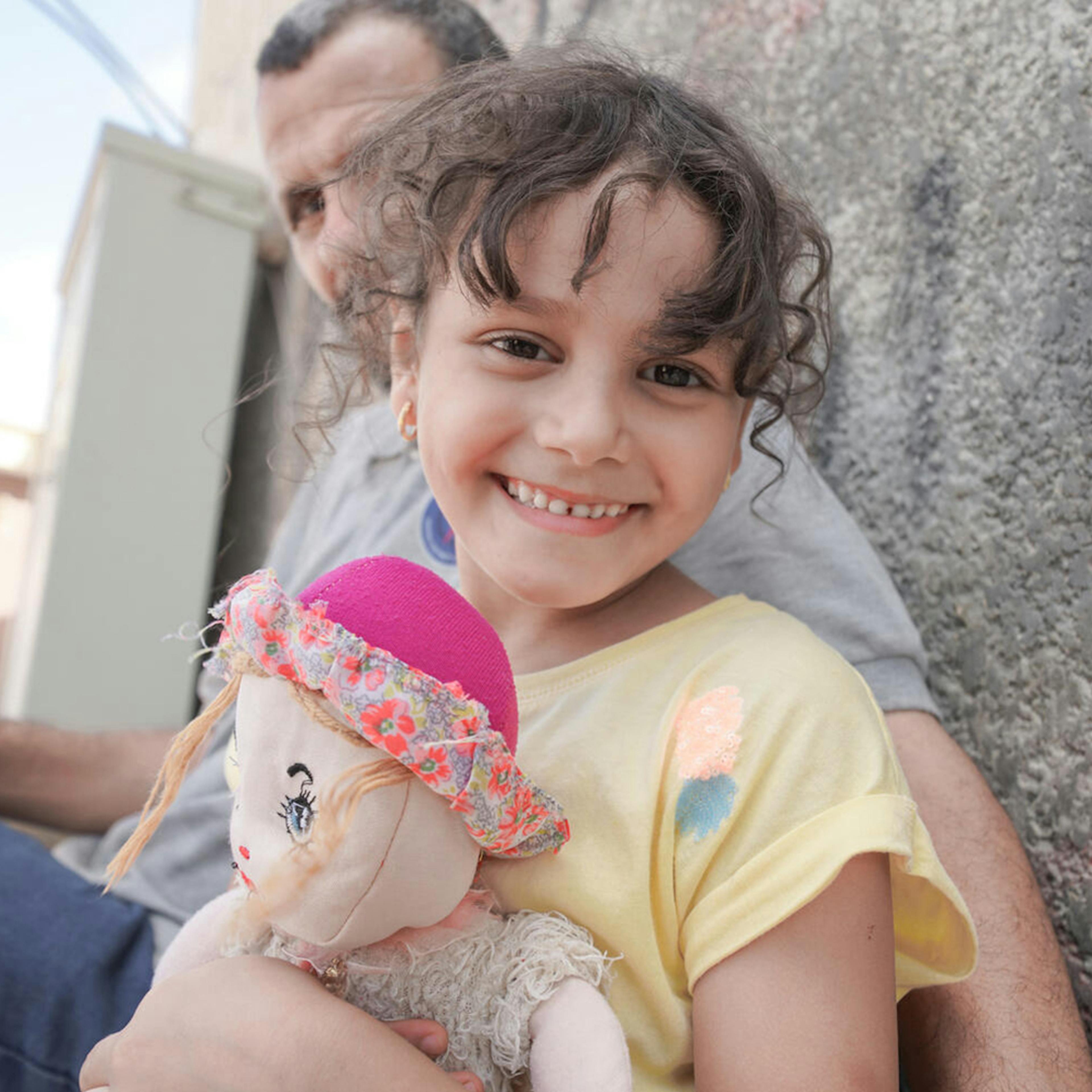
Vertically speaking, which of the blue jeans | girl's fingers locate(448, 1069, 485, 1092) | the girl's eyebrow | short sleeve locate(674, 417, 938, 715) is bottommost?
the blue jeans

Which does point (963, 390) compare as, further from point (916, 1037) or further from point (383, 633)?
point (383, 633)

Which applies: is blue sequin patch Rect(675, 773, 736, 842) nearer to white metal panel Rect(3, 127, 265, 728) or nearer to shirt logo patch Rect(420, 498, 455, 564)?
shirt logo patch Rect(420, 498, 455, 564)

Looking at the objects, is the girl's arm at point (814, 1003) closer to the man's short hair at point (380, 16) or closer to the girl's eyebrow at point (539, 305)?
the girl's eyebrow at point (539, 305)

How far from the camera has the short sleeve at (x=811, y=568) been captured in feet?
3.63

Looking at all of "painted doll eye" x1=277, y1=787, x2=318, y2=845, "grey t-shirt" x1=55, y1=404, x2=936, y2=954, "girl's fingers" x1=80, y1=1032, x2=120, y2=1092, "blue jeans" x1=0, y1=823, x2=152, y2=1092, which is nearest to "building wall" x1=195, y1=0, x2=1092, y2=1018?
"grey t-shirt" x1=55, y1=404, x2=936, y2=954

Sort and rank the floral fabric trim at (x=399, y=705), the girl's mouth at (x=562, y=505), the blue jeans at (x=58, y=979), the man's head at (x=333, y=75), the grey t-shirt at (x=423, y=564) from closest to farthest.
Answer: the floral fabric trim at (x=399, y=705) < the girl's mouth at (x=562, y=505) < the grey t-shirt at (x=423, y=564) < the blue jeans at (x=58, y=979) < the man's head at (x=333, y=75)

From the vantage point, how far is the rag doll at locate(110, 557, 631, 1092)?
0.68 m

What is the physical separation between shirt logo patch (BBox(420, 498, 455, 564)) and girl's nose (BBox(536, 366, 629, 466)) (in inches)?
20.5

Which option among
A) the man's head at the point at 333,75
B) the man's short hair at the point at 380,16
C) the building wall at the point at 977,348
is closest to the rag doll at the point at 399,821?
the building wall at the point at 977,348

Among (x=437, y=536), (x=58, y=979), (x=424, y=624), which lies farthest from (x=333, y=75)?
(x=58, y=979)

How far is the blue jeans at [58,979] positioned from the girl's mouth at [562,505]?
0.83m

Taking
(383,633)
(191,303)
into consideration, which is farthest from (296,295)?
(383,633)

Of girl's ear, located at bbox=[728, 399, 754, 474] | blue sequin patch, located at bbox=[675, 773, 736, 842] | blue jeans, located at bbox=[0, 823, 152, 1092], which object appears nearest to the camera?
blue sequin patch, located at bbox=[675, 773, 736, 842]

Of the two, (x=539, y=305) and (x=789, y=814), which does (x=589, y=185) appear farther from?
(x=789, y=814)
